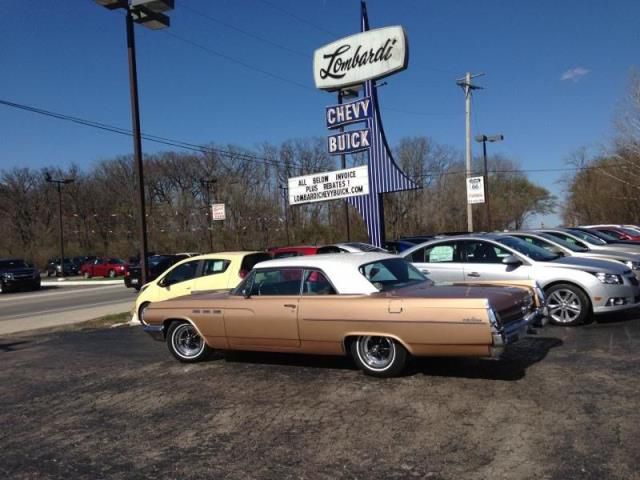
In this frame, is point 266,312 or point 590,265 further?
point 590,265

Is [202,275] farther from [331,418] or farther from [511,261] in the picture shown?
[331,418]

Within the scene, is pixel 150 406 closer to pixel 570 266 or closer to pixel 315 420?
pixel 315 420

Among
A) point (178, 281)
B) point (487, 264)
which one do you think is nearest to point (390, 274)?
point (487, 264)

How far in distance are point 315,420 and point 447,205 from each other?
211 ft

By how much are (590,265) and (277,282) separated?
5379 millimetres

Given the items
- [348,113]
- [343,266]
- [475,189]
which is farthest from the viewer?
[475,189]

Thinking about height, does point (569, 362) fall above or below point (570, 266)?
below

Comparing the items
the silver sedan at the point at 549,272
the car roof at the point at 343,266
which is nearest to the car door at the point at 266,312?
the car roof at the point at 343,266

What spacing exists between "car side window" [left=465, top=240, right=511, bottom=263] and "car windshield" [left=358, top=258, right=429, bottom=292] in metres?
3.16

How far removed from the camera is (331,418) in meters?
5.07

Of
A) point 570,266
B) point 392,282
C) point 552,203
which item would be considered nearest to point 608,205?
point 552,203

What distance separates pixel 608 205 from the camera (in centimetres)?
5434

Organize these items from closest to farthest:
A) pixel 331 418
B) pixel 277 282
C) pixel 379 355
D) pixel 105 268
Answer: pixel 331 418 < pixel 379 355 < pixel 277 282 < pixel 105 268

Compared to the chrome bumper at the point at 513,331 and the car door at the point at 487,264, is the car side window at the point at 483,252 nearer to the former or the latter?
the car door at the point at 487,264
